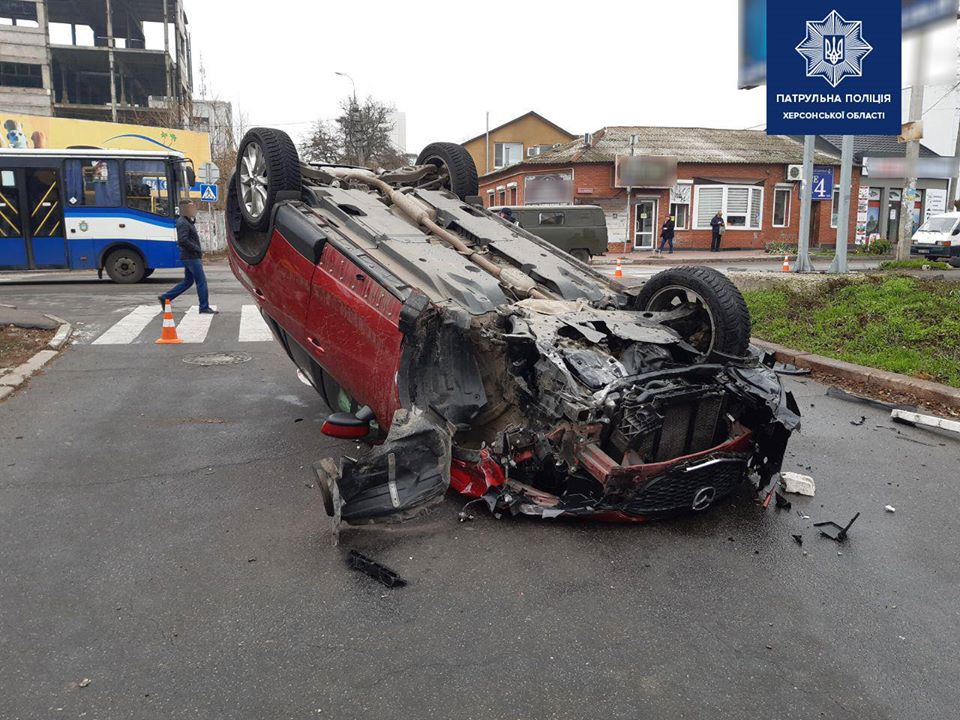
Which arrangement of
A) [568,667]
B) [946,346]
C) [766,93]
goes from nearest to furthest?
[568,667], [946,346], [766,93]

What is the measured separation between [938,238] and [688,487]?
1003 inches

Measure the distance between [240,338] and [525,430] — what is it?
21.7ft

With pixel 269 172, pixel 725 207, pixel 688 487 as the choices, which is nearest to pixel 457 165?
pixel 269 172

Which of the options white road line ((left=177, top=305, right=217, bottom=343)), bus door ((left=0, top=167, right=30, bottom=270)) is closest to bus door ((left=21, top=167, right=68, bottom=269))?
bus door ((left=0, top=167, right=30, bottom=270))

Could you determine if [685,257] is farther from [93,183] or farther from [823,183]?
[93,183]

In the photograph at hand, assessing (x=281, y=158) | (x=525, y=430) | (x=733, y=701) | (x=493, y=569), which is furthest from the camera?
(x=281, y=158)

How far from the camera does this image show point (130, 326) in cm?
1041

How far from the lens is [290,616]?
305 centimetres

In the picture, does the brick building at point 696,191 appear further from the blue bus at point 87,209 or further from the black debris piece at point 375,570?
the black debris piece at point 375,570

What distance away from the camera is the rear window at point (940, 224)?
80.0 feet

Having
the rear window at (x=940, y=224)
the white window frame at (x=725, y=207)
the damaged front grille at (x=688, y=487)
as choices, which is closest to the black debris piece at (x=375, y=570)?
the damaged front grille at (x=688, y=487)

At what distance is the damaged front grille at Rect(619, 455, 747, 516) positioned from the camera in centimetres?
370

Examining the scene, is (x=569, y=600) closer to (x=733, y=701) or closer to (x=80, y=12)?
(x=733, y=701)

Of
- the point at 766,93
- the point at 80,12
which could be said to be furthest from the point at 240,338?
the point at 80,12
